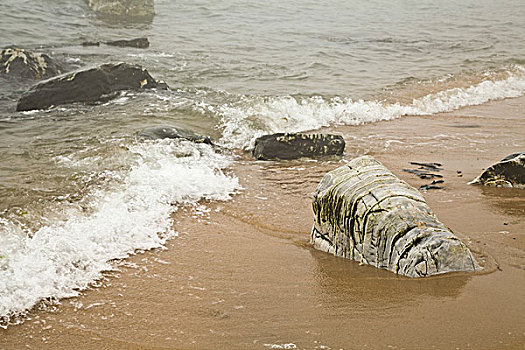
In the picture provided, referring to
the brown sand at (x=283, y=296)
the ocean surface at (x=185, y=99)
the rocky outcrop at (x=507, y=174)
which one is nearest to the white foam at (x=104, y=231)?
the ocean surface at (x=185, y=99)

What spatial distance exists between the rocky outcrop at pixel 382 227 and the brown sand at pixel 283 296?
9 cm

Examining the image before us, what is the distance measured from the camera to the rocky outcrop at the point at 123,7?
63.3ft

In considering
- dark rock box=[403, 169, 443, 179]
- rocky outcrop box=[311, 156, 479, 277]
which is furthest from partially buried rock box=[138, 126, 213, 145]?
rocky outcrop box=[311, 156, 479, 277]

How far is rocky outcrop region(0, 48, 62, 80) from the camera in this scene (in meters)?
9.96

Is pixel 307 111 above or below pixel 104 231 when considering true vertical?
above

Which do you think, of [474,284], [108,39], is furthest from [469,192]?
[108,39]

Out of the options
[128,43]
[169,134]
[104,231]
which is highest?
[128,43]

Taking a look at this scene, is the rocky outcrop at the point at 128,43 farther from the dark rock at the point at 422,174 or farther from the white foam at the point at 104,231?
the dark rock at the point at 422,174

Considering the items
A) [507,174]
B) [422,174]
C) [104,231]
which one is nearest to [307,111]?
[422,174]

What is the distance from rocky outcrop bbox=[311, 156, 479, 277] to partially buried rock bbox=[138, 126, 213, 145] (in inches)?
123

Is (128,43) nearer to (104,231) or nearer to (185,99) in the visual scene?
(185,99)

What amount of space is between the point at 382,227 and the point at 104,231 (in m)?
2.12

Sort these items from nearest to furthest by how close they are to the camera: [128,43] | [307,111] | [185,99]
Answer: [307,111] < [185,99] < [128,43]

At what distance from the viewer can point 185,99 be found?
30.0 feet
